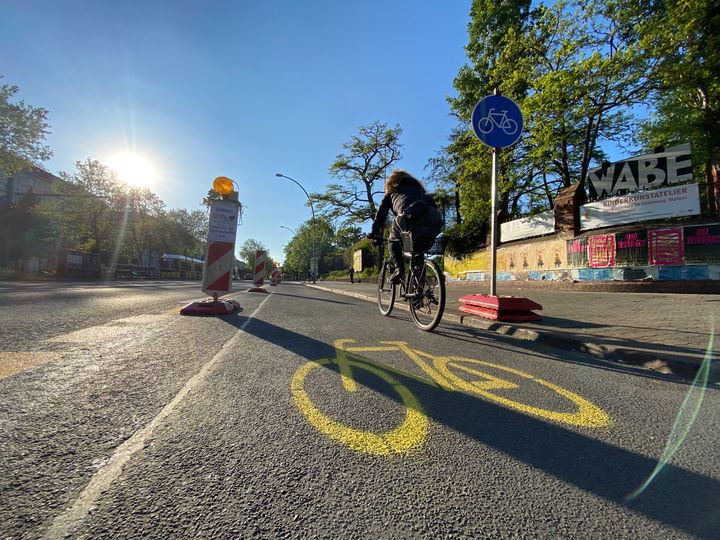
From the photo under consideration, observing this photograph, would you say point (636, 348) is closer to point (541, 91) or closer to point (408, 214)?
point (408, 214)

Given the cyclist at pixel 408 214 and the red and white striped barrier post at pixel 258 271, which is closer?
the cyclist at pixel 408 214

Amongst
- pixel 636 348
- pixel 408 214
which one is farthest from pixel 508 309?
pixel 408 214

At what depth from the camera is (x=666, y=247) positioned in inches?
411

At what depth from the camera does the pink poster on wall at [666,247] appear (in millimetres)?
10188

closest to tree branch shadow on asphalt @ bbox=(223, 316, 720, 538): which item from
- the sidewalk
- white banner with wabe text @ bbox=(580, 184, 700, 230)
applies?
the sidewalk

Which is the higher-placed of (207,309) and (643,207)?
(643,207)

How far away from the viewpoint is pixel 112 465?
1.35m

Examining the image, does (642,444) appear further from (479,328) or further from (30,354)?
(30,354)

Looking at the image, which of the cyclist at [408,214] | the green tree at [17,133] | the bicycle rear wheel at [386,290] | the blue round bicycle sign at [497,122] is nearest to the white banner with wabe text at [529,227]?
the blue round bicycle sign at [497,122]

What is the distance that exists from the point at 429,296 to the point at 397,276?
965 mm

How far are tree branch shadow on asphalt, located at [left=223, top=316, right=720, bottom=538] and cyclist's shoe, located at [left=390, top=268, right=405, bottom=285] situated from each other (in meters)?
3.26

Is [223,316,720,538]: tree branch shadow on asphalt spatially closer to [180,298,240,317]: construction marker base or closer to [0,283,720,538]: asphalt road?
[0,283,720,538]: asphalt road

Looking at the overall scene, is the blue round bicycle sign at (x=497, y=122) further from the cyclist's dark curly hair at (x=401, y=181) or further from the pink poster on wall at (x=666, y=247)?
the pink poster on wall at (x=666, y=247)

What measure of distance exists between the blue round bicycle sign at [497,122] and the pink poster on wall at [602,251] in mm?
8703
